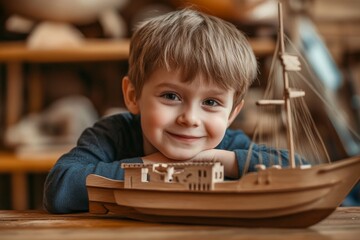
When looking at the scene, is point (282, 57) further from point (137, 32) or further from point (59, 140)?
point (59, 140)

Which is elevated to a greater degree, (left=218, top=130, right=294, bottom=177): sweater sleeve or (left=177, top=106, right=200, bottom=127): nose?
(left=177, top=106, right=200, bottom=127): nose

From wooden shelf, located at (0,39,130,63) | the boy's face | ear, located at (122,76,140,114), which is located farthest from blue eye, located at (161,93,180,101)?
wooden shelf, located at (0,39,130,63)

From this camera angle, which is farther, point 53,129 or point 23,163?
point 53,129

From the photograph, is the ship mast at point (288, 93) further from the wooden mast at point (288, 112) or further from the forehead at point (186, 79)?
the forehead at point (186, 79)

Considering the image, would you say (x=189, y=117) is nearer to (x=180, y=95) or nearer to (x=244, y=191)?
(x=180, y=95)

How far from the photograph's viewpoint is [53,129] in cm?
232

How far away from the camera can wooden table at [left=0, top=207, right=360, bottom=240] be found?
2.68ft

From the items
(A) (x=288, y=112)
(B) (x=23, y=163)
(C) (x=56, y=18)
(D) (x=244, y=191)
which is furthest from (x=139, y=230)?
(C) (x=56, y=18)

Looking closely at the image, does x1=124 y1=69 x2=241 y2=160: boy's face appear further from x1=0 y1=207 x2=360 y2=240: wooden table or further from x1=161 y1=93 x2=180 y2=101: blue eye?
x1=0 y1=207 x2=360 y2=240: wooden table

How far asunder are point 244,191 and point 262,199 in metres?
0.03

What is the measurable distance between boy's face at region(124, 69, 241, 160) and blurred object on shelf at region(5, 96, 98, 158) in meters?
1.29

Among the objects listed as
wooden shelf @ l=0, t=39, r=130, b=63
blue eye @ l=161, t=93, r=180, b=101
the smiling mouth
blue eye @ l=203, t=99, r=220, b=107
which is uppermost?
wooden shelf @ l=0, t=39, r=130, b=63

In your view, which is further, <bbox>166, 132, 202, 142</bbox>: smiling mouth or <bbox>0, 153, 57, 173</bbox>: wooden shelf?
<bbox>0, 153, 57, 173</bbox>: wooden shelf

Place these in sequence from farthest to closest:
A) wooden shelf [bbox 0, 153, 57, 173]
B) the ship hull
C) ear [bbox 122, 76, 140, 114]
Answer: wooden shelf [bbox 0, 153, 57, 173], ear [bbox 122, 76, 140, 114], the ship hull
